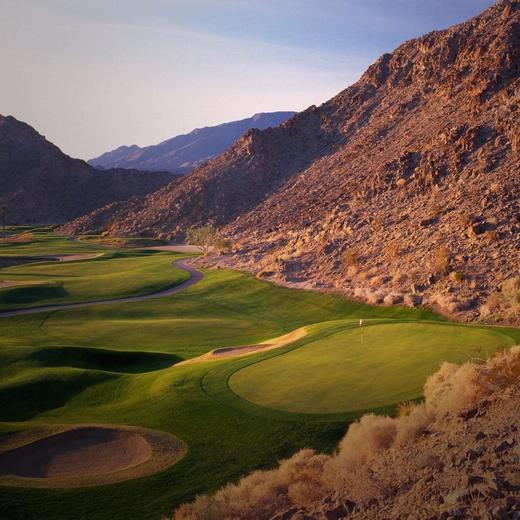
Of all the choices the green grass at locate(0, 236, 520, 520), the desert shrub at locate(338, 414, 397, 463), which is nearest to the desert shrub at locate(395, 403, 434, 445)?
the desert shrub at locate(338, 414, 397, 463)

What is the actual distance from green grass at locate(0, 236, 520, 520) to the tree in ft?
126

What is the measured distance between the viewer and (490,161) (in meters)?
43.0

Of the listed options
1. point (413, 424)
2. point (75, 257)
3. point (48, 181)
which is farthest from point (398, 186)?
point (48, 181)

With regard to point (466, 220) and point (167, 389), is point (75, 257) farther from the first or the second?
point (167, 389)

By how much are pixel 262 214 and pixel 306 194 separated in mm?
7398

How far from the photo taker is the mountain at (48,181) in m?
138

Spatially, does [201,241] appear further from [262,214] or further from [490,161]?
[490,161]

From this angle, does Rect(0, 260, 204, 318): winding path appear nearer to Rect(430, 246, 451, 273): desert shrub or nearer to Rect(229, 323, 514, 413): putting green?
Rect(430, 246, 451, 273): desert shrub

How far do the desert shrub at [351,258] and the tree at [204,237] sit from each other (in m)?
30.6

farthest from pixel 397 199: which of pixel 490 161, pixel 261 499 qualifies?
pixel 261 499

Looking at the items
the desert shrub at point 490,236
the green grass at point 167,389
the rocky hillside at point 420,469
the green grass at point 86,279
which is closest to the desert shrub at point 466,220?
the desert shrub at point 490,236

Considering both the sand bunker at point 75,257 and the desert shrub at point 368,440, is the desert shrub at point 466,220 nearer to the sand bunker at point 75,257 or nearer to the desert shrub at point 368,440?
the desert shrub at point 368,440

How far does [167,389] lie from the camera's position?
17.4 meters

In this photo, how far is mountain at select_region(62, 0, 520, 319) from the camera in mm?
35709
